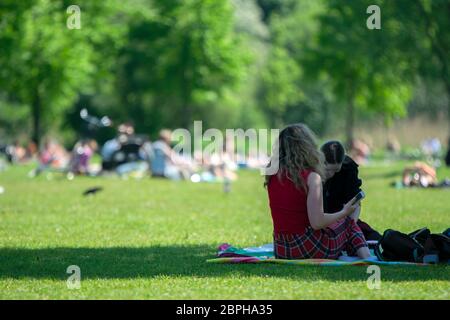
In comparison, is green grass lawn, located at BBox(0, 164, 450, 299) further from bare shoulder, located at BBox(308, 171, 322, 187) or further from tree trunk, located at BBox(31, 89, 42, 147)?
tree trunk, located at BBox(31, 89, 42, 147)

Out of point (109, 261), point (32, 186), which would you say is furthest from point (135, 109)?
point (109, 261)

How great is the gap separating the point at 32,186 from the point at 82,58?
24862 mm

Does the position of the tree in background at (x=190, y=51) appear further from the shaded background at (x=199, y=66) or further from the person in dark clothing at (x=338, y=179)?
the person in dark clothing at (x=338, y=179)

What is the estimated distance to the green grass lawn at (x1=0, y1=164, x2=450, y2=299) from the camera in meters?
9.16

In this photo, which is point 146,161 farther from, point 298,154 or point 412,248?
point 298,154

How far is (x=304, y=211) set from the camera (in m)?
10.8

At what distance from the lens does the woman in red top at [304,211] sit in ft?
34.7

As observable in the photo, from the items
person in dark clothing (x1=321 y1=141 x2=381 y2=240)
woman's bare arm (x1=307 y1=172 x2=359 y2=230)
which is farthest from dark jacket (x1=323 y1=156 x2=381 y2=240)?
woman's bare arm (x1=307 y1=172 x2=359 y2=230)

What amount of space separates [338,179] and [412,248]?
48.5 inches

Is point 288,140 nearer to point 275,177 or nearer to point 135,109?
point 275,177

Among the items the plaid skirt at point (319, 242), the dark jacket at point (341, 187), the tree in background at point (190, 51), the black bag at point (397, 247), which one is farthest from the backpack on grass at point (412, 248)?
the tree in background at point (190, 51)

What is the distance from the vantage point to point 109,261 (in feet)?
37.4

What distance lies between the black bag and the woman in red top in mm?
187

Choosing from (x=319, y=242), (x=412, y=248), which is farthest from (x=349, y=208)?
(x=412, y=248)
